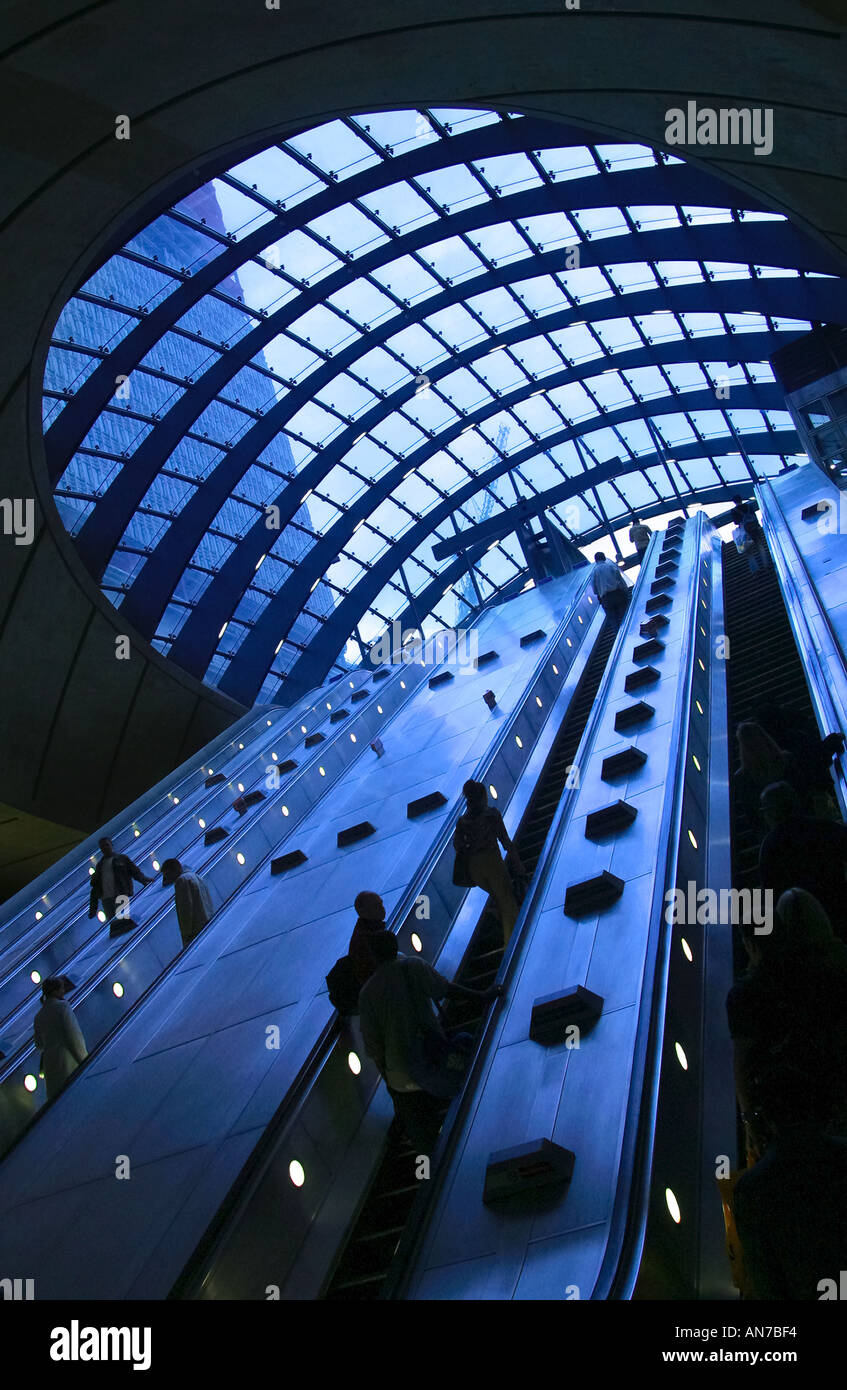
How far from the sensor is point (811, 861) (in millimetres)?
6090

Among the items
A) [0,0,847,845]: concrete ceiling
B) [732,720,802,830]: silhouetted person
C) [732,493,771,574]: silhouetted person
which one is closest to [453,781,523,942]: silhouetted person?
[732,720,802,830]: silhouetted person

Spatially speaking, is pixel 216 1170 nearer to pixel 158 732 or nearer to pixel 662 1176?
pixel 662 1176

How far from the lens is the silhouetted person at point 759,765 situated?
8.09 metres

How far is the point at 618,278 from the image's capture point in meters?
30.5

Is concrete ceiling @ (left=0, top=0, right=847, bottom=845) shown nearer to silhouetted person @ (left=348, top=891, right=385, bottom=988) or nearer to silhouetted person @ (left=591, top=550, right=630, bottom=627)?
silhouetted person @ (left=591, top=550, right=630, bottom=627)

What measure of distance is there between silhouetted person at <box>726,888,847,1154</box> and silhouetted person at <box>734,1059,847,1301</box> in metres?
0.28

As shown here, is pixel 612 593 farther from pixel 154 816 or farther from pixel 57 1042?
pixel 57 1042

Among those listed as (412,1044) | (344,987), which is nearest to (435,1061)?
(412,1044)

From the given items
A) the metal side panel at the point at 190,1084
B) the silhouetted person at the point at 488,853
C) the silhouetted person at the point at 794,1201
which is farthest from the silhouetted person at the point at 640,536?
the silhouetted person at the point at 794,1201

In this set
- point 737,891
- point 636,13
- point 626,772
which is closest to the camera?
point 737,891

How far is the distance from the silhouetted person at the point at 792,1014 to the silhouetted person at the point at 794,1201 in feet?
0.91

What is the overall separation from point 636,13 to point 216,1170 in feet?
37.3

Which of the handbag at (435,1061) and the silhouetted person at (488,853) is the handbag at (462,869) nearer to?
the silhouetted person at (488,853)
